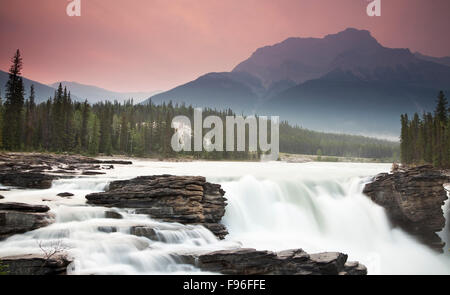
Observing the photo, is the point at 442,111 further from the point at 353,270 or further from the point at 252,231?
the point at 353,270

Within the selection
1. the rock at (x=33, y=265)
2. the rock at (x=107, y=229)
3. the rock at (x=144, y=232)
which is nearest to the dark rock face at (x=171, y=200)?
the rock at (x=144, y=232)

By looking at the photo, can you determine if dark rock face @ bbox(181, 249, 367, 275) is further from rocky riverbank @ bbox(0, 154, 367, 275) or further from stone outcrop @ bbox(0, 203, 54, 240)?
stone outcrop @ bbox(0, 203, 54, 240)

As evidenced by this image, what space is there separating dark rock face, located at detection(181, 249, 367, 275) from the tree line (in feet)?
166

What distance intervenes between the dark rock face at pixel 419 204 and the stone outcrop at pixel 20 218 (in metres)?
22.4

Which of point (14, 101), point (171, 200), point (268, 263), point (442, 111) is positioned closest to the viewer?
point (268, 263)

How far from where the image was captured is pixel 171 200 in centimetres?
1627

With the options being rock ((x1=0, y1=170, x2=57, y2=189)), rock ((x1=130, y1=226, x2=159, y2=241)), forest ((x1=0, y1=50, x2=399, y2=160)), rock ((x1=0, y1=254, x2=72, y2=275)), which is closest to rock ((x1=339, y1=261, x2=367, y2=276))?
rock ((x1=130, y1=226, x2=159, y2=241))

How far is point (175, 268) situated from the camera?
36.9 feet

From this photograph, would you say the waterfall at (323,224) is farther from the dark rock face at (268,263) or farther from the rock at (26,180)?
the rock at (26,180)

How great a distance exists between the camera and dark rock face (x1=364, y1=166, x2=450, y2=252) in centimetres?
2195

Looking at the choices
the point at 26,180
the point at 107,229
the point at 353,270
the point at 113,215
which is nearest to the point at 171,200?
the point at 113,215

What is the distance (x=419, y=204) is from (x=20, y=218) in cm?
2508

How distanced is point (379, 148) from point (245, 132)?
3898 inches

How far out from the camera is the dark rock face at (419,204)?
22.0 metres
